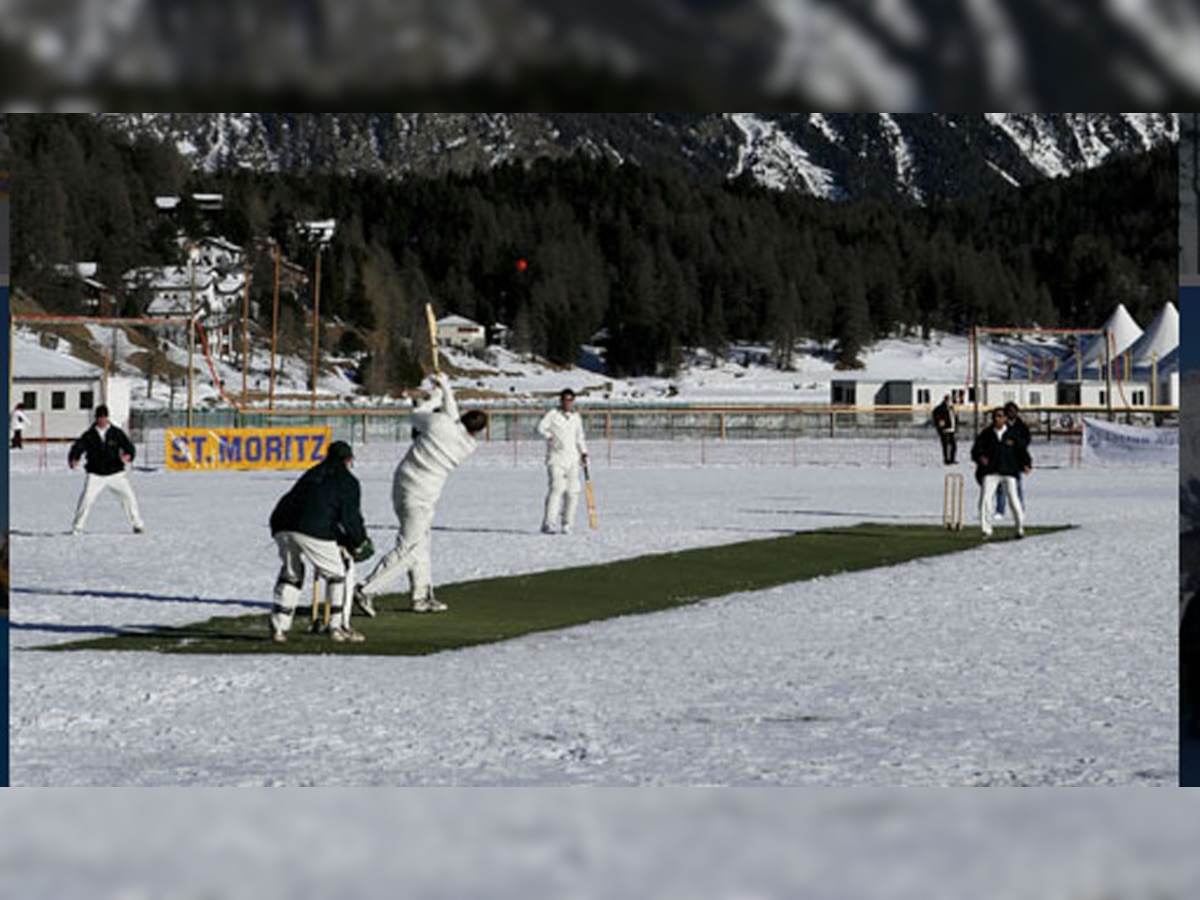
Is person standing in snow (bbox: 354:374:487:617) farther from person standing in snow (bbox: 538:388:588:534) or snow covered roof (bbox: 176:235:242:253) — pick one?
snow covered roof (bbox: 176:235:242:253)

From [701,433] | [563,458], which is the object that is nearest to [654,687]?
[563,458]

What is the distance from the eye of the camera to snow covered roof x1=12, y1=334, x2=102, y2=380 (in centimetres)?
5694

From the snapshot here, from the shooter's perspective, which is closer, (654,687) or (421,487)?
(654,687)

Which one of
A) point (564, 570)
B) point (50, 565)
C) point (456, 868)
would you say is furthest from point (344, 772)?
point (50, 565)

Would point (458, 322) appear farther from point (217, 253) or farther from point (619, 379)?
point (217, 253)

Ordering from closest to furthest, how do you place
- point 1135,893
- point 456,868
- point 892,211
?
point 1135,893
point 456,868
point 892,211

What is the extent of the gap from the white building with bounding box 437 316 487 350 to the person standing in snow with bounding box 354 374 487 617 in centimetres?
12340

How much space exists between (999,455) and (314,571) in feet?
Result: 32.0

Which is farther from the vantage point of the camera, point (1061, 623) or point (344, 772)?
point (1061, 623)

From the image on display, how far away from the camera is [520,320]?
141500 millimetres

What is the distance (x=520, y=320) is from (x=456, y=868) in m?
136

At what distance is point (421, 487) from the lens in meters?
12.4

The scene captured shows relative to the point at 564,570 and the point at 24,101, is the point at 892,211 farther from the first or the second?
the point at 24,101

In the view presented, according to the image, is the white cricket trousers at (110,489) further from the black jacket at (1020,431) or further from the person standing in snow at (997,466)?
the black jacket at (1020,431)
